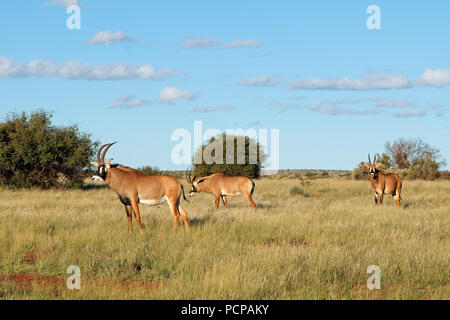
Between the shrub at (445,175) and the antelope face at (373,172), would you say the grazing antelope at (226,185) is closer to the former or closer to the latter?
the antelope face at (373,172)

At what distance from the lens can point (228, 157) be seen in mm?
52750

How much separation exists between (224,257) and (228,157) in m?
43.5

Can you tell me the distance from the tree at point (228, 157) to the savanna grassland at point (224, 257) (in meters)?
35.7

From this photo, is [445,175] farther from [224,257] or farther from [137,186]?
[224,257]

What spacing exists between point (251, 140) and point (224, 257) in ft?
158

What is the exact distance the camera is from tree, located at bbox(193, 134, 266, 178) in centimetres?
5128

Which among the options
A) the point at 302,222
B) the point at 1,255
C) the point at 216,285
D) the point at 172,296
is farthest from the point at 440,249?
the point at 1,255

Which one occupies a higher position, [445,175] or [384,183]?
[384,183]

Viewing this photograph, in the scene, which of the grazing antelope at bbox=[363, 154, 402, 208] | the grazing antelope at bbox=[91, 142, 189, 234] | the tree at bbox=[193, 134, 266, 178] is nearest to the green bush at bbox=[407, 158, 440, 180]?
the tree at bbox=[193, 134, 266, 178]

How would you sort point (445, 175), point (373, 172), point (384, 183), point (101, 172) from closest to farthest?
point (101, 172) < point (373, 172) < point (384, 183) < point (445, 175)

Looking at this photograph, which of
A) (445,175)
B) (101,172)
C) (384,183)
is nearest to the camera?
(101,172)

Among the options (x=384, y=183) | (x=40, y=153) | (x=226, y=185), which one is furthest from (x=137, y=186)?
(x=40, y=153)

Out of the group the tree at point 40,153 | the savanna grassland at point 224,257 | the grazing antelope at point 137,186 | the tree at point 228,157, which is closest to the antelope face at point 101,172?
the grazing antelope at point 137,186

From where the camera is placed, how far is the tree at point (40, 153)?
29.5 metres
